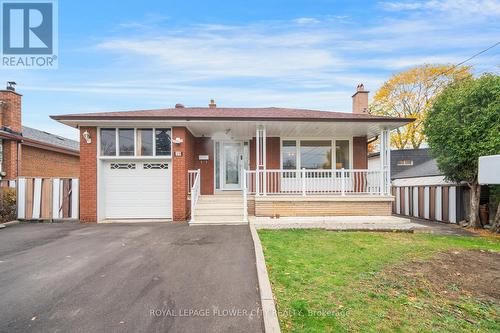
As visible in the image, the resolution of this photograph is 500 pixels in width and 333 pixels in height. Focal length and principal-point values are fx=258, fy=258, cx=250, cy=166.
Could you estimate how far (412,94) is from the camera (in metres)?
26.3

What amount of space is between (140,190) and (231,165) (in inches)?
157

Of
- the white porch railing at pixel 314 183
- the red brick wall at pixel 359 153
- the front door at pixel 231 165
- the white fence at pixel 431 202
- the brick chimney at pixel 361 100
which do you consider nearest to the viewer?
the white fence at pixel 431 202

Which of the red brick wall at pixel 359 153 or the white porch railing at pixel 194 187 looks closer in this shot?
the white porch railing at pixel 194 187

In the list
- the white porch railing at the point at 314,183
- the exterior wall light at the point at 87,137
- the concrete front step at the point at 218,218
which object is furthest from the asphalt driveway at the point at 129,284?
the white porch railing at the point at 314,183

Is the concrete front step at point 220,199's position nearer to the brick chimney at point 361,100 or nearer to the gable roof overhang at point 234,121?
the gable roof overhang at point 234,121

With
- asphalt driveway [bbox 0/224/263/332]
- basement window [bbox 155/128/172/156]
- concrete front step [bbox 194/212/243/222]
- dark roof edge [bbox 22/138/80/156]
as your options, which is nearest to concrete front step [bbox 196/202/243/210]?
concrete front step [bbox 194/212/243/222]

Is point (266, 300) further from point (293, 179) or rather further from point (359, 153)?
point (359, 153)

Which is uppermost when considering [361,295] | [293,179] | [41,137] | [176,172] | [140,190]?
[41,137]

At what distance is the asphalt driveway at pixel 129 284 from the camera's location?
9.57 feet

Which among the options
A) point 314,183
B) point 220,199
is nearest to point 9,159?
point 220,199

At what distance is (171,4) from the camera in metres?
11.9

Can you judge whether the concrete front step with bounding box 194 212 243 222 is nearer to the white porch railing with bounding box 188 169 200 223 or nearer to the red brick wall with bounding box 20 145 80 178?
the white porch railing with bounding box 188 169 200 223

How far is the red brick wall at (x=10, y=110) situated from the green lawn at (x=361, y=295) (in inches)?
562

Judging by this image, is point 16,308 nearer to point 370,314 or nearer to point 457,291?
point 370,314
